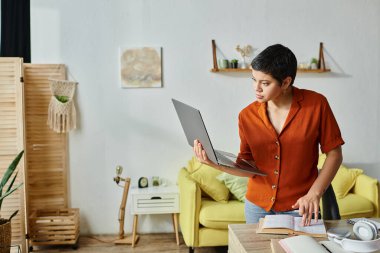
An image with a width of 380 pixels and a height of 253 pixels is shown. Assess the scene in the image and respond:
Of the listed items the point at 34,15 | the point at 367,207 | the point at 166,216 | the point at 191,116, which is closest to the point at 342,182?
the point at 367,207

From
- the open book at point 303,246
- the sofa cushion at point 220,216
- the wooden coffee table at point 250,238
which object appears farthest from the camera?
the sofa cushion at point 220,216

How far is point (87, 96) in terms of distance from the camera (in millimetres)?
3951

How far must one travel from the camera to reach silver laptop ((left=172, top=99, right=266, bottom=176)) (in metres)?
1.49

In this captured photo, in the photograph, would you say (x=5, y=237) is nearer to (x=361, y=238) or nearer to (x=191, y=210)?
(x=191, y=210)

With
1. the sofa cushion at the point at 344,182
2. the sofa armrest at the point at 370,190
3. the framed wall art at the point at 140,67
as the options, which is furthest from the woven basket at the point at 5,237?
the sofa armrest at the point at 370,190

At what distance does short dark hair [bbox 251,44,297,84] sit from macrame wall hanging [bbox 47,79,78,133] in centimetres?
252

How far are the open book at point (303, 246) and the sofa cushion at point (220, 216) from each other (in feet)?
6.23

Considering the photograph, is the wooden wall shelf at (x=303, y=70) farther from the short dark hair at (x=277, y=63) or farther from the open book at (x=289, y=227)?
the open book at (x=289, y=227)

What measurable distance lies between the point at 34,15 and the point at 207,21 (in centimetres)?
156

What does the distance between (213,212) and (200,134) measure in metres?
1.86

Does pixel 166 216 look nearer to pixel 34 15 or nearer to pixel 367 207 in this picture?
pixel 367 207

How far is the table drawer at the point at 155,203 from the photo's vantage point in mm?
3668

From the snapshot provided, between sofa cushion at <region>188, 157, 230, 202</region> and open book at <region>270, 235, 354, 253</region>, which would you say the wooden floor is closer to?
sofa cushion at <region>188, 157, 230, 202</region>

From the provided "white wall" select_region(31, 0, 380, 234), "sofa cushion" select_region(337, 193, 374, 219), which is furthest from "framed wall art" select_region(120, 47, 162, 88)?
"sofa cushion" select_region(337, 193, 374, 219)
